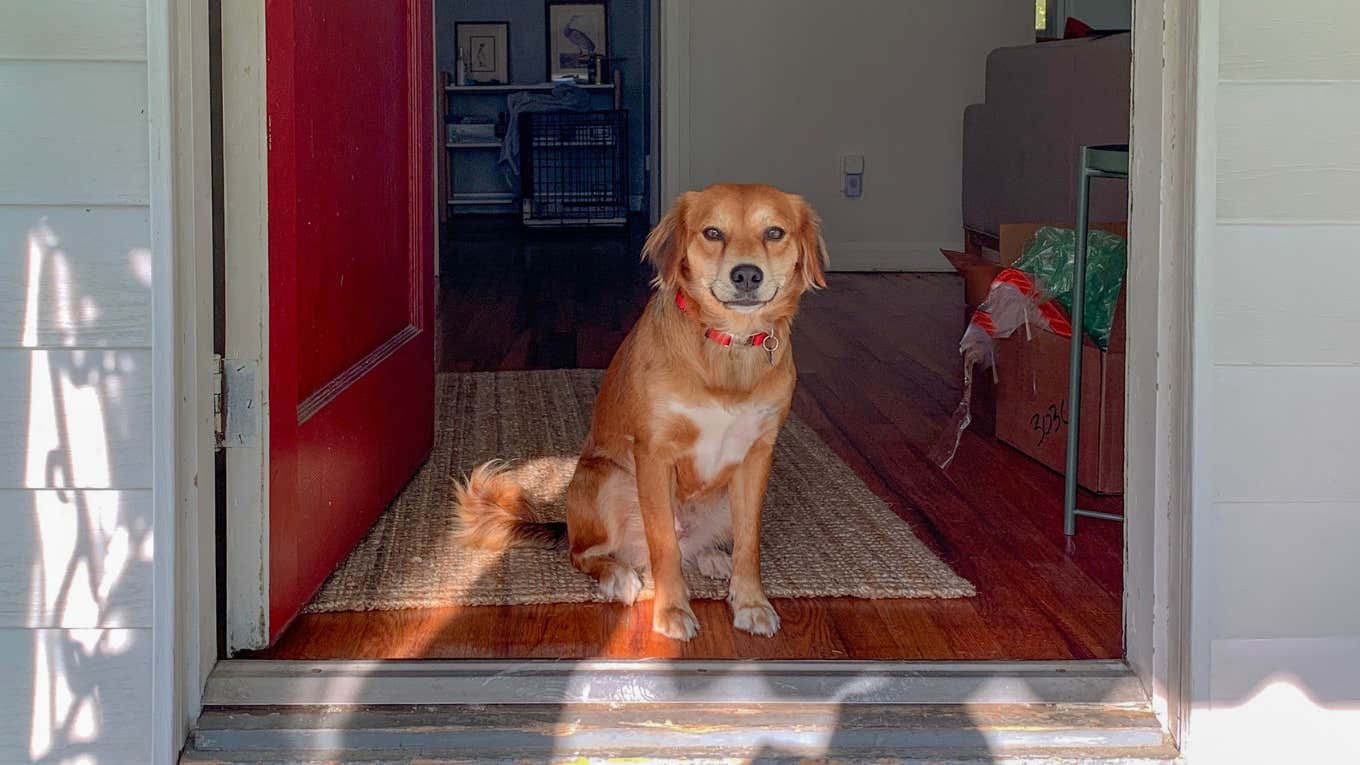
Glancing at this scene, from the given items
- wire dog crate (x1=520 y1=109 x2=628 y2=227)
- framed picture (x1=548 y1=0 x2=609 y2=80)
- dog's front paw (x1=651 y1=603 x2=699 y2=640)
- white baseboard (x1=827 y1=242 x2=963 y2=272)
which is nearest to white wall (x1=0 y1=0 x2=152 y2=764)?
dog's front paw (x1=651 y1=603 x2=699 y2=640)

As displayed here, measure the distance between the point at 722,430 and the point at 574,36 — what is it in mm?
10190

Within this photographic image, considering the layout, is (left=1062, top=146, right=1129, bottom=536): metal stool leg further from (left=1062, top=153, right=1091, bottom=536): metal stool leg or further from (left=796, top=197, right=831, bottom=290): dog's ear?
(left=796, top=197, right=831, bottom=290): dog's ear

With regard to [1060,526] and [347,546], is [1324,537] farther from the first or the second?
[347,546]

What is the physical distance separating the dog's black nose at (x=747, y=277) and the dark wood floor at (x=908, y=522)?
485 millimetres

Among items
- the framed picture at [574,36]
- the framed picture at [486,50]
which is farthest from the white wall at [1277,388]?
the framed picture at [486,50]

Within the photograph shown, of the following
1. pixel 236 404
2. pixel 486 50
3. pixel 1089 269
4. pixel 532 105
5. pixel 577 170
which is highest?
pixel 486 50

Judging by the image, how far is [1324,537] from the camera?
65.7 inches

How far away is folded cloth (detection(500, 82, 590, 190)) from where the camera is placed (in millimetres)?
10289

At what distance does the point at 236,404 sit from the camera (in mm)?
1762

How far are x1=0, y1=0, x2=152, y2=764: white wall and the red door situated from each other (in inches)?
10.4

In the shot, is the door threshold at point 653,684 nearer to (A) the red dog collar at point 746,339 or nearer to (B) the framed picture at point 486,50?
(A) the red dog collar at point 746,339

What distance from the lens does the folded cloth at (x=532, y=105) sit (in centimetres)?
1029

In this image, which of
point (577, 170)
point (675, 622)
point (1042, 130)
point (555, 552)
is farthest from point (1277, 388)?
point (577, 170)

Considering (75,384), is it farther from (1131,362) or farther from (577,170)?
(577,170)
